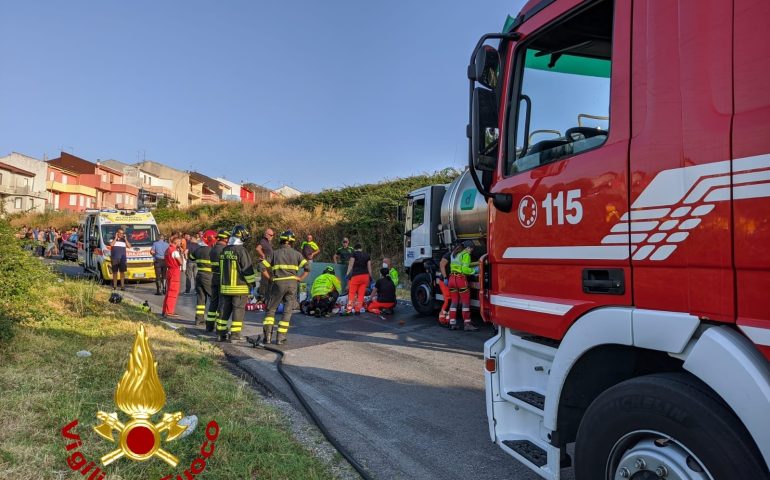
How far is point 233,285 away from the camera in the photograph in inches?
301

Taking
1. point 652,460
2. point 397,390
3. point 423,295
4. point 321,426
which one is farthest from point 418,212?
point 652,460

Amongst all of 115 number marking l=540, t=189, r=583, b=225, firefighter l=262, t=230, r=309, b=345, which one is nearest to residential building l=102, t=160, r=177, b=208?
firefighter l=262, t=230, r=309, b=345

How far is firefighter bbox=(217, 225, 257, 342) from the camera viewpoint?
7660 mm

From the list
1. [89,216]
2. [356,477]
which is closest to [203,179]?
[89,216]

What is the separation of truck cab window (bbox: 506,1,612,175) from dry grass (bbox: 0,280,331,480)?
243 centimetres

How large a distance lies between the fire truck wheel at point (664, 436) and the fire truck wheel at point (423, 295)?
26.0ft

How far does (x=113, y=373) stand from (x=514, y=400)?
415cm

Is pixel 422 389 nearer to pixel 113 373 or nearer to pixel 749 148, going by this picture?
pixel 113 373

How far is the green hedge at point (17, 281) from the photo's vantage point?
6.31 m

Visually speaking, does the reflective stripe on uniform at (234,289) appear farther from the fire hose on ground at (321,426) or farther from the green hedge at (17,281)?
the green hedge at (17,281)

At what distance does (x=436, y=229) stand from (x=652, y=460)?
8889 mm

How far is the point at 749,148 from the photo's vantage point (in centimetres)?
166

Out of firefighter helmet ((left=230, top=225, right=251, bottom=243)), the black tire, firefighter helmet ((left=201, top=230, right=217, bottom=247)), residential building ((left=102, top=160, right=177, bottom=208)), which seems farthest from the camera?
residential building ((left=102, top=160, right=177, bottom=208))

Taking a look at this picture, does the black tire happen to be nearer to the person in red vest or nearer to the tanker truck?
the tanker truck
